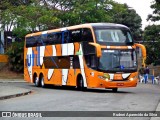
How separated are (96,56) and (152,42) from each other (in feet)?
88.6

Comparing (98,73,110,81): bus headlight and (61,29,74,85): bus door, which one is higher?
(61,29,74,85): bus door

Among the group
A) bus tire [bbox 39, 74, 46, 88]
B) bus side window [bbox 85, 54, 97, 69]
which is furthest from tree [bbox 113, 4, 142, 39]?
bus side window [bbox 85, 54, 97, 69]

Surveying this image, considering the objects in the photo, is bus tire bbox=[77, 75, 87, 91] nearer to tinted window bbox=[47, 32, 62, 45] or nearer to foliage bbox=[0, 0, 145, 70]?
tinted window bbox=[47, 32, 62, 45]

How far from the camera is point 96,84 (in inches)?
955

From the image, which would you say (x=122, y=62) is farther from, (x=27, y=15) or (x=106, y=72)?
(x=27, y=15)

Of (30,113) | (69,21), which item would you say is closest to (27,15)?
(69,21)

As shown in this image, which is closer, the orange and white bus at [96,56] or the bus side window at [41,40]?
the orange and white bus at [96,56]

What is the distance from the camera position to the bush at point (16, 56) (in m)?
47.9

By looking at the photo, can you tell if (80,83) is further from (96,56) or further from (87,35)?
(87,35)

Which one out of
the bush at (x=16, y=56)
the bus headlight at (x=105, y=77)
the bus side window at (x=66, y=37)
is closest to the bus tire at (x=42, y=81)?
the bus side window at (x=66, y=37)

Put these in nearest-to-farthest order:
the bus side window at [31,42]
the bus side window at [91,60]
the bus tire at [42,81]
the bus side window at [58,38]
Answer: the bus side window at [91,60]
the bus side window at [58,38]
the bus tire at [42,81]
the bus side window at [31,42]

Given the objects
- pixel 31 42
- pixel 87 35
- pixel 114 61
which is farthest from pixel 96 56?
pixel 31 42

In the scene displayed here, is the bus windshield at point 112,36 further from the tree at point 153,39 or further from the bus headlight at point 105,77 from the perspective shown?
the tree at point 153,39

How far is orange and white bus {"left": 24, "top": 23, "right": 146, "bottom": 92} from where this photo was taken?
2409 cm
